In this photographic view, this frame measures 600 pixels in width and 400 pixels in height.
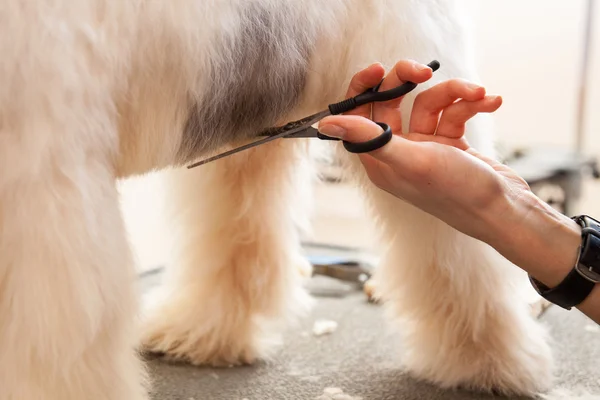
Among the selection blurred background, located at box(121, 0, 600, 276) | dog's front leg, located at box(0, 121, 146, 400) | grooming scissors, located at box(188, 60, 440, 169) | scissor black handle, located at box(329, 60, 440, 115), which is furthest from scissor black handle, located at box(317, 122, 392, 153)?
blurred background, located at box(121, 0, 600, 276)

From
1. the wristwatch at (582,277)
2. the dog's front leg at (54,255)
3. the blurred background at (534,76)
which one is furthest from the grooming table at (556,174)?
the dog's front leg at (54,255)

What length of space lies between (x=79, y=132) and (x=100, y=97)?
0.13 feet

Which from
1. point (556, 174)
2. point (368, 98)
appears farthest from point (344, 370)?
point (556, 174)

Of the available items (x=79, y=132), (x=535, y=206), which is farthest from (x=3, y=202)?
(x=535, y=206)

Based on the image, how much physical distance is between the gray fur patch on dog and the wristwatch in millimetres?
356

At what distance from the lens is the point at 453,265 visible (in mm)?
931

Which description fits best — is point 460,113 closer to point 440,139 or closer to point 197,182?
point 440,139

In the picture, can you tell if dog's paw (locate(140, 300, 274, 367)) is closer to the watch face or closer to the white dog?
the white dog

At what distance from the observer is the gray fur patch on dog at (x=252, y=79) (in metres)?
0.70

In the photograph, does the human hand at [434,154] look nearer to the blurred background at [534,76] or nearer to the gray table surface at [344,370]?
the gray table surface at [344,370]

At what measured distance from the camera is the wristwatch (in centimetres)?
72

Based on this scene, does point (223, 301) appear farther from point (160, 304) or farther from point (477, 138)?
point (477, 138)

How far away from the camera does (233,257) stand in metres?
1.13

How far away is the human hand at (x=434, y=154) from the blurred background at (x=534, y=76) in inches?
Result: 54.8
